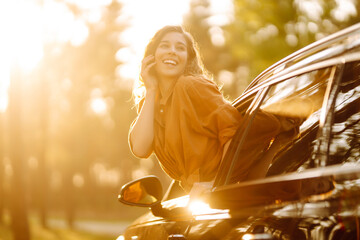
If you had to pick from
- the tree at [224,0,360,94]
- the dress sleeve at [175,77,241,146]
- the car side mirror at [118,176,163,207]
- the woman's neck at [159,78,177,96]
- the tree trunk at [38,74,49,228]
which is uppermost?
the tree trunk at [38,74,49,228]

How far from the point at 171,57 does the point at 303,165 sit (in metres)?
1.97

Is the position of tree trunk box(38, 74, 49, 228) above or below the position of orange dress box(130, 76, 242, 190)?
above

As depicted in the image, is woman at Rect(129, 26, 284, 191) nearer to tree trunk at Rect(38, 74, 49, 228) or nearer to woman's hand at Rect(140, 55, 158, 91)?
woman's hand at Rect(140, 55, 158, 91)

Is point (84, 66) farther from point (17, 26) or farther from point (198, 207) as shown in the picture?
point (198, 207)

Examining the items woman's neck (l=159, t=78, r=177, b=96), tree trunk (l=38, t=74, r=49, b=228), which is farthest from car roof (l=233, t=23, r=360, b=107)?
tree trunk (l=38, t=74, r=49, b=228)

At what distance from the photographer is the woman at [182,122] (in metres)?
3.20

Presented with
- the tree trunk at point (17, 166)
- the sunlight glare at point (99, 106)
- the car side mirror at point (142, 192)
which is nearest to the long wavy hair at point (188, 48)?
the car side mirror at point (142, 192)

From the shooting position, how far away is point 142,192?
3469 millimetres

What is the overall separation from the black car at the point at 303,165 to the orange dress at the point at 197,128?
0.23 meters

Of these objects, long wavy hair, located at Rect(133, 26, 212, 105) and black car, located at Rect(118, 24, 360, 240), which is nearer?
black car, located at Rect(118, 24, 360, 240)

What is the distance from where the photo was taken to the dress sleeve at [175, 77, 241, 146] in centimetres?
308

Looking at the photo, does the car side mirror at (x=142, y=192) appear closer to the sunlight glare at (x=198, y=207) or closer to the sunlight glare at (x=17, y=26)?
the sunlight glare at (x=198, y=207)

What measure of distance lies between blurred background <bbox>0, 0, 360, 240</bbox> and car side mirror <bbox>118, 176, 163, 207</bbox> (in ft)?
4.21

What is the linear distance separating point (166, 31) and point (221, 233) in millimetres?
2210
